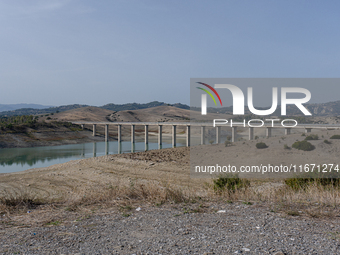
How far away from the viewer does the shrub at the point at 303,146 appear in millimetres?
22750

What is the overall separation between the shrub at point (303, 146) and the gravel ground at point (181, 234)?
18225 millimetres

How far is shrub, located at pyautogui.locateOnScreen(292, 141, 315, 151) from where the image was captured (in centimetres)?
2275

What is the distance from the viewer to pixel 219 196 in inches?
328

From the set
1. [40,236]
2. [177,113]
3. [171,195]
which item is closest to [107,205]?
[171,195]

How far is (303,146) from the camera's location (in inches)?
903

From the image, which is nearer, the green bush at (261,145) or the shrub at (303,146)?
the shrub at (303,146)

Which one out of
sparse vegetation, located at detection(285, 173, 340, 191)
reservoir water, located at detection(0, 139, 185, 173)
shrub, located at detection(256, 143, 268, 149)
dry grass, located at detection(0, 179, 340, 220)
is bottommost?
reservoir water, located at detection(0, 139, 185, 173)

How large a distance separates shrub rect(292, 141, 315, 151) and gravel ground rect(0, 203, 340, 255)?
1822 cm

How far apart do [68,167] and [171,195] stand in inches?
782

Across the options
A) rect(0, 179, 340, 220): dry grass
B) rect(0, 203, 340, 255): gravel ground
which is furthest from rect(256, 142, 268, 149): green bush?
rect(0, 203, 340, 255): gravel ground

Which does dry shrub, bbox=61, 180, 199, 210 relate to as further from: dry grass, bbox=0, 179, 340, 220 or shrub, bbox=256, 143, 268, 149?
shrub, bbox=256, 143, 268, 149

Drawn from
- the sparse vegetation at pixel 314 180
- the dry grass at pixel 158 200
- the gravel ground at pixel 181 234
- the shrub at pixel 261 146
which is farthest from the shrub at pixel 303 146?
the gravel ground at pixel 181 234

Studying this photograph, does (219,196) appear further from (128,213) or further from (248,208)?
(128,213)

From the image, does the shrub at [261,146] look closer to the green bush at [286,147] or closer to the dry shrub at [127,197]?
the green bush at [286,147]
